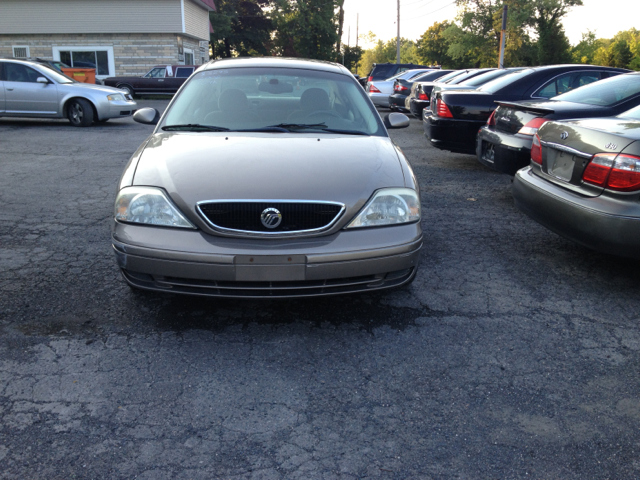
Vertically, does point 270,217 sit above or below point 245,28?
below

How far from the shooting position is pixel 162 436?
215 cm

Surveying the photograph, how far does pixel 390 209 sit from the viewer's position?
2975mm

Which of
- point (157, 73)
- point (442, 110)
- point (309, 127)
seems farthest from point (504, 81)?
point (157, 73)

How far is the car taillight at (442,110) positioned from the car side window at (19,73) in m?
9.30

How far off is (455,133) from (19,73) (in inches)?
393

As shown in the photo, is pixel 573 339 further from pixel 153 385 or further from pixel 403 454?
pixel 153 385

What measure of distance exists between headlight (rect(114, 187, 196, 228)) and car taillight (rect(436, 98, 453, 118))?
18.2 feet

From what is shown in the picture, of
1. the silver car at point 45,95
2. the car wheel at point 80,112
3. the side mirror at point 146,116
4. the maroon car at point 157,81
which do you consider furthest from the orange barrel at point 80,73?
the side mirror at point 146,116

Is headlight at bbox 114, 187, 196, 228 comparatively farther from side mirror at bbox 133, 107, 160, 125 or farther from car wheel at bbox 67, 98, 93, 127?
car wheel at bbox 67, 98, 93, 127

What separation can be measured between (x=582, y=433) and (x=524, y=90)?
246 inches

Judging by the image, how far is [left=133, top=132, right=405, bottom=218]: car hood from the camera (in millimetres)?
2830

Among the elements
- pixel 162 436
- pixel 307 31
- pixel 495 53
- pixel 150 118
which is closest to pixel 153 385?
pixel 162 436

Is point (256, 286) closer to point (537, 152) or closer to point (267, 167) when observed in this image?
point (267, 167)

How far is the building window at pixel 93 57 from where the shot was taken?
88.6ft
